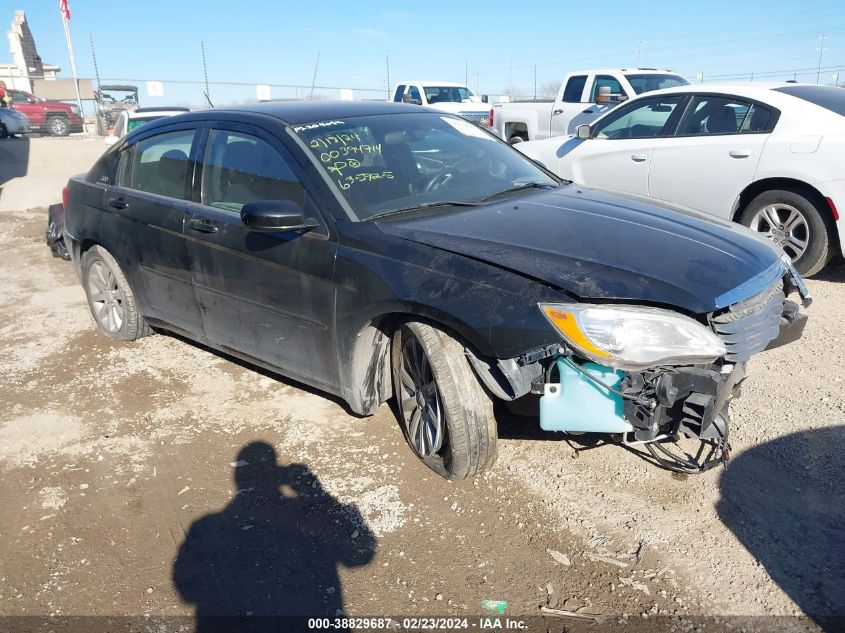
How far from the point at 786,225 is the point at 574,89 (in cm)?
698

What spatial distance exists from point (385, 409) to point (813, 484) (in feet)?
7.27

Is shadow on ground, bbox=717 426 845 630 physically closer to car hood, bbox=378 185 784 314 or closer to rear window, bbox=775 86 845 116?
car hood, bbox=378 185 784 314

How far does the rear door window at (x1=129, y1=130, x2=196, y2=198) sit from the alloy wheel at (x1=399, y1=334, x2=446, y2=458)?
73.0 inches

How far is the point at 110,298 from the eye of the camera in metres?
5.05

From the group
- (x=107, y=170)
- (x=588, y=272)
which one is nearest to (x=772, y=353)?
(x=588, y=272)

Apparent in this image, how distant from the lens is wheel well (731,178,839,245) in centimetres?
568

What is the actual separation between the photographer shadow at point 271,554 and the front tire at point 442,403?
497 mm

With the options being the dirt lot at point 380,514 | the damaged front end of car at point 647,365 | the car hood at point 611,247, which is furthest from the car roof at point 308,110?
the damaged front end of car at point 647,365

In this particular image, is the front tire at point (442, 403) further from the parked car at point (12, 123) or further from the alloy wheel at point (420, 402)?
the parked car at point (12, 123)

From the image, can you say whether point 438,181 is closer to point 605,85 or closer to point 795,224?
point 795,224

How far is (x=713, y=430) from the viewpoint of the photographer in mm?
2742

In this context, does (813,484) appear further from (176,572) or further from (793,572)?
(176,572)

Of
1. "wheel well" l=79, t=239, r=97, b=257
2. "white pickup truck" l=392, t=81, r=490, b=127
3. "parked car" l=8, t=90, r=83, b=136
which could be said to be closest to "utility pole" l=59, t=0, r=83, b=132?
"parked car" l=8, t=90, r=83, b=136

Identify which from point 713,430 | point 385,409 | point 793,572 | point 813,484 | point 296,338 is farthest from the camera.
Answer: point 385,409
